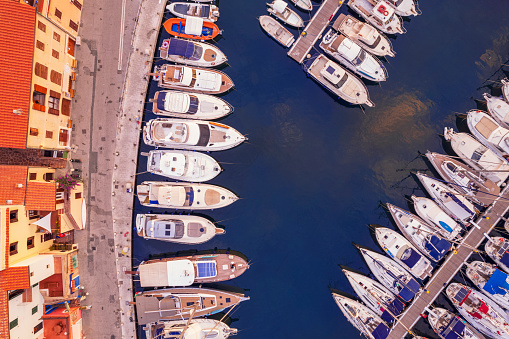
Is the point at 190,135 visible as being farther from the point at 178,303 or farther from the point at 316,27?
the point at 316,27

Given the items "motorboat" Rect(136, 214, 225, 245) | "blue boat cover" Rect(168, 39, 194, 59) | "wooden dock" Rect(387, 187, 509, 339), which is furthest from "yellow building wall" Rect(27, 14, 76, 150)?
"wooden dock" Rect(387, 187, 509, 339)

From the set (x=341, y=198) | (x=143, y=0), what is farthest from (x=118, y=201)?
(x=341, y=198)

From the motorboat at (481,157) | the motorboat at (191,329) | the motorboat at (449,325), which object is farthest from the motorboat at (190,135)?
the motorboat at (449,325)

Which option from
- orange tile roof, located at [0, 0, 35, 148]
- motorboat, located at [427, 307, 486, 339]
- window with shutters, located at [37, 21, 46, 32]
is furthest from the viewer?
motorboat, located at [427, 307, 486, 339]

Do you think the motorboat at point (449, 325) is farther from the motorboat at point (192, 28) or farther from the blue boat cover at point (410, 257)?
the motorboat at point (192, 28)

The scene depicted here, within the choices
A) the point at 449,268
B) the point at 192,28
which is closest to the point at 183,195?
the point at 192,28

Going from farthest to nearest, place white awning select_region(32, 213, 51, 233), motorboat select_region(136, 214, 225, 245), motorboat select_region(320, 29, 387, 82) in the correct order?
motorboat select_region(320, 29, 387, 82) → motorboat select_region(136, 214, 225, 245) → white awning select_region(32, 213, 51, 233)

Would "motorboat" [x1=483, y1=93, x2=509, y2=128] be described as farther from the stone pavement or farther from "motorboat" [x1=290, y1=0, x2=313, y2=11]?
the stone pavement
